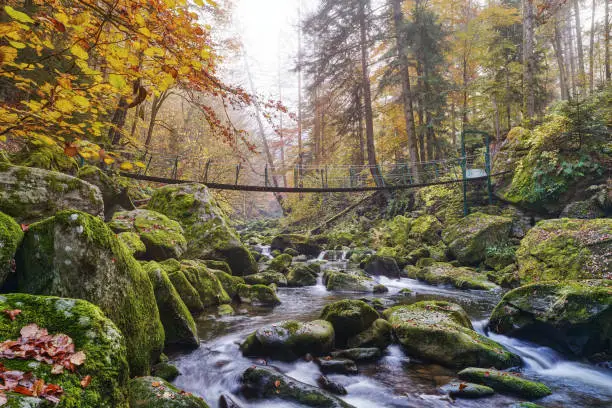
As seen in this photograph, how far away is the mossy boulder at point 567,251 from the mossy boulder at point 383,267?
9.05 feet

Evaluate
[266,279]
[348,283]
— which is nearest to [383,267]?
[348,283]

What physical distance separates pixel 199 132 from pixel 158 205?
30.8 ft

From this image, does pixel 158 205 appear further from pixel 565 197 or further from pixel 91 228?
pixel 565 197

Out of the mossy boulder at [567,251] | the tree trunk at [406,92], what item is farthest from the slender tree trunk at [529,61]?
the mossy boulder at [567,251]

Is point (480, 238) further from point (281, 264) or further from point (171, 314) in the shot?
point (171, 314)

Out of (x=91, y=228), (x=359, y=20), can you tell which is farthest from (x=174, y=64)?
(x=359, y=20)

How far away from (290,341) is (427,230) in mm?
7724

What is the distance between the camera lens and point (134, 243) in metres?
5.37

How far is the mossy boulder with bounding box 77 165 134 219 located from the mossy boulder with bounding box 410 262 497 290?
6.87 metres

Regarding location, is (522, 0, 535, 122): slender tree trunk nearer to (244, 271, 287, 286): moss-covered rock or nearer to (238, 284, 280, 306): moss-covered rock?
(244, 271, 287, 286): moss-covered rock

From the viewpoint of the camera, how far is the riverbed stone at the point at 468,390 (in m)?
3.13

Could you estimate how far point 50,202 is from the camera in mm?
4578

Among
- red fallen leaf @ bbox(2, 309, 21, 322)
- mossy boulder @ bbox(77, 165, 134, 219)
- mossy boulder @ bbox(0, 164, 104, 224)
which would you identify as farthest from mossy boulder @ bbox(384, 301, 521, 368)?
mossy boulder @ bbox(77, 165, 134, 219)

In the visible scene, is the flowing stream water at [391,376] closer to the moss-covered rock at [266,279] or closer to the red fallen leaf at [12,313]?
the red fallen leaf at [12,313]
